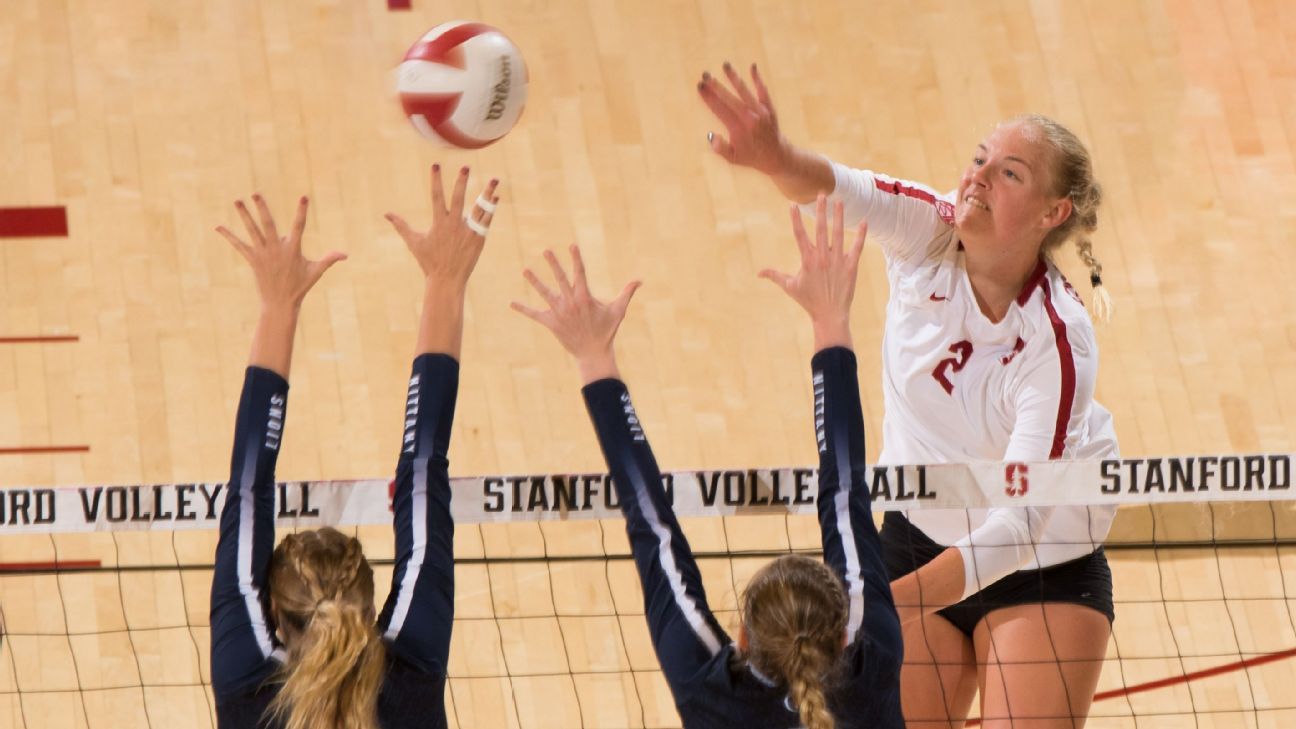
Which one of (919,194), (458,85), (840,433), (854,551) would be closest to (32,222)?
(458,85)

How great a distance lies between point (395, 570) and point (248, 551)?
30 centimetres

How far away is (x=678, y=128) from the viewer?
26.3ft

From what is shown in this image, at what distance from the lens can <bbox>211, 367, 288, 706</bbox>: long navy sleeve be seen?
3.02 metres

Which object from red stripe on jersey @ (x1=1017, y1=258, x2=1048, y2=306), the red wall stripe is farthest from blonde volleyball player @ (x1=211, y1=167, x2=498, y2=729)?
the red wall stripe

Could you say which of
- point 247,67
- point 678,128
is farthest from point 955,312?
point 247,67

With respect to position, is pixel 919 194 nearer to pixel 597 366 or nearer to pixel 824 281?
pixel 824 281

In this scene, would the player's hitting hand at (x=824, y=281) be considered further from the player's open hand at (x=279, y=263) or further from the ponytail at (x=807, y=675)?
the player's open hand at (x=279, y=263)

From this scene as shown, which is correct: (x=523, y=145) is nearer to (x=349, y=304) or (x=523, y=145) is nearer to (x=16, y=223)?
(x=349, y=304)

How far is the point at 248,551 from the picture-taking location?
3.18 meters

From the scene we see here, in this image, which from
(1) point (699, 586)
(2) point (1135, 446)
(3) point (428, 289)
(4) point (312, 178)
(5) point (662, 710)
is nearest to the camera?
(1) point (699, 586)

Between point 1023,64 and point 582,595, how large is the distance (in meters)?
3.60

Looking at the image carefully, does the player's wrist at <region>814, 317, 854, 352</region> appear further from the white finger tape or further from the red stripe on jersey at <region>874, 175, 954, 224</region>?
the red stripe on jersey at <region>874, 175, 954, 224</region>

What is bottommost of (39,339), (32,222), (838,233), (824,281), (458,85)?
(824,281)

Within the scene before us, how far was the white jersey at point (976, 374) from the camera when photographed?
4383mm
